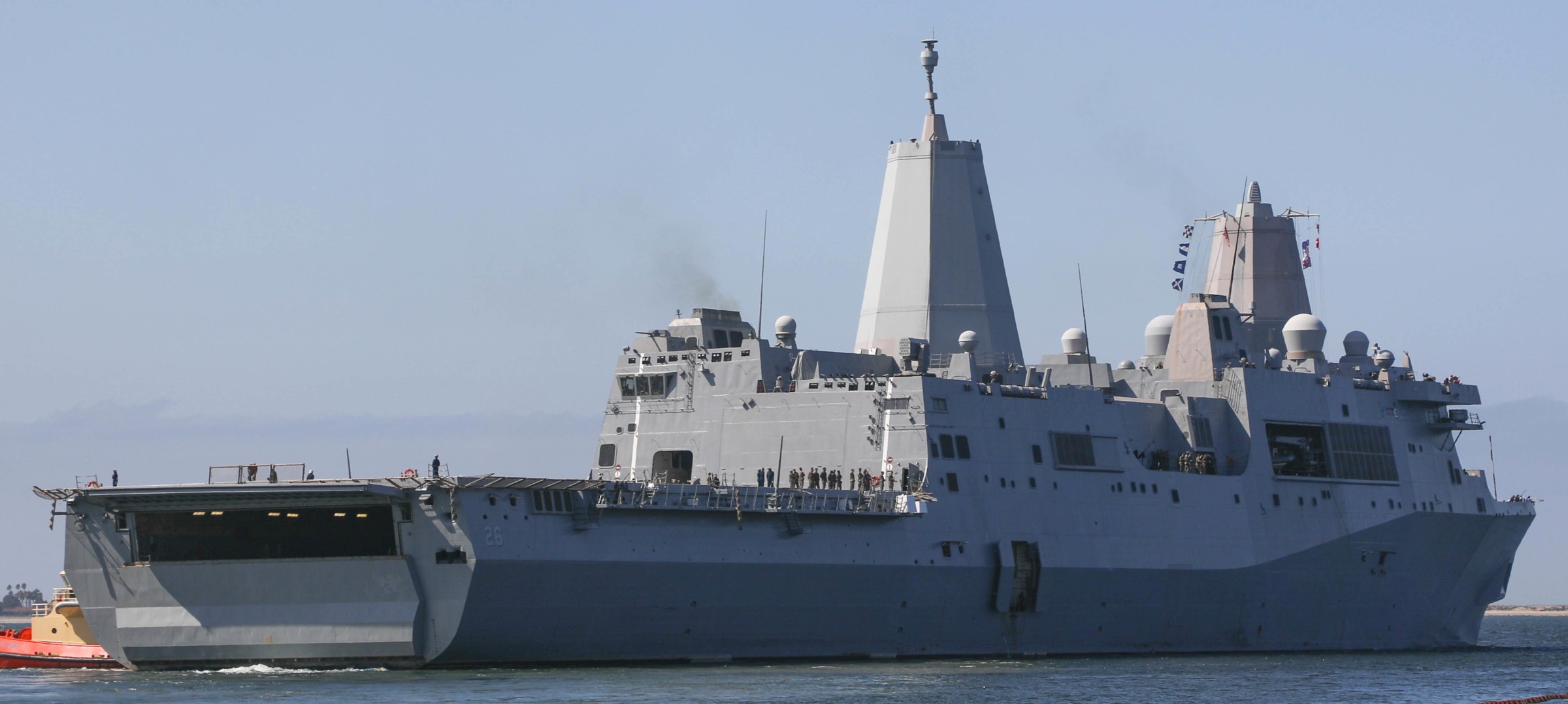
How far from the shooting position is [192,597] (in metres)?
37.0

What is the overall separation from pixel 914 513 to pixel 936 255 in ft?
34.9

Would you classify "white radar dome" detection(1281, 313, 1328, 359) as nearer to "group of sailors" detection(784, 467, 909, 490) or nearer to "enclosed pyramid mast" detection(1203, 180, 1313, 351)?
"enclosed pyramid mast" detection(1203, 180, 1313, 351)

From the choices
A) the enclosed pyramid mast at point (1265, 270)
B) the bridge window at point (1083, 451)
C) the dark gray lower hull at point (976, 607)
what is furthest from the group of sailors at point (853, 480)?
the enclosed pyramid mast at point (1265, 270)

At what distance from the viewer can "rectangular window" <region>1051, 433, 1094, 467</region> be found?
44.3 meters

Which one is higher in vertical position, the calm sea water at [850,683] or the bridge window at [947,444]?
the bridge window at [947,444]

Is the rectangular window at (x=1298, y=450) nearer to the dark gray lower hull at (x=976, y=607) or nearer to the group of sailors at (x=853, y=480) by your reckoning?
the dark gray lower hull at (x=976, y=607)

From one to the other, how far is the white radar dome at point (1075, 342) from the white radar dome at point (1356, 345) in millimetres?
7873

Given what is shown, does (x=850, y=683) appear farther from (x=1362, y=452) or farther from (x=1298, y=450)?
(x=1362, y=452)

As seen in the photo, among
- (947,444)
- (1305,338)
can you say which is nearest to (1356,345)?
(1305,338)

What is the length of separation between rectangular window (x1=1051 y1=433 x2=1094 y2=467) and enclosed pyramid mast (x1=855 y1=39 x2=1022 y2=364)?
16.0 ft

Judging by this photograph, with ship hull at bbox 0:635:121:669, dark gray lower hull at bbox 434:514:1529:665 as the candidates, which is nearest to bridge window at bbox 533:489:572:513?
dark gray lower hull at bbox 434:514:1529:665

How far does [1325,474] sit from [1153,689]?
47.2 feet

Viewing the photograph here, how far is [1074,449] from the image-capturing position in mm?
44656

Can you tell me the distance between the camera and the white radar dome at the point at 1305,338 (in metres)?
50.7
